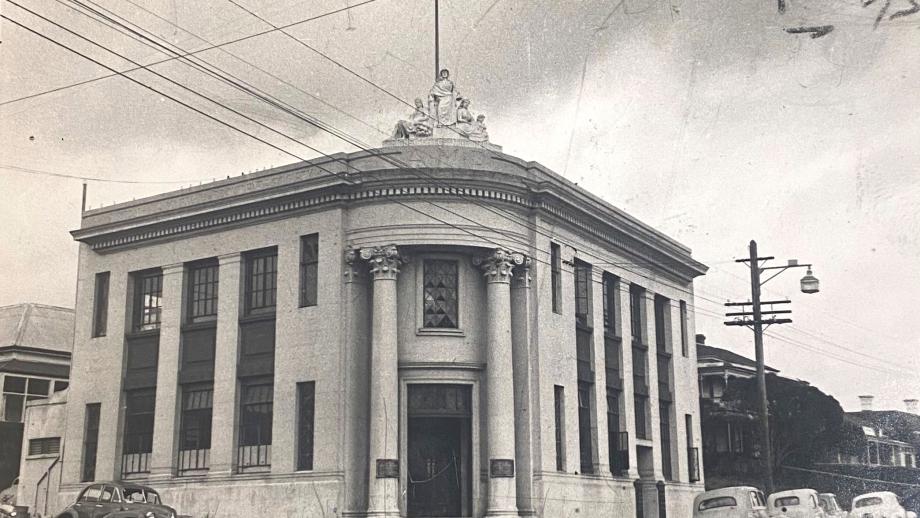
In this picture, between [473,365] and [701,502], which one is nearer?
[473,365]

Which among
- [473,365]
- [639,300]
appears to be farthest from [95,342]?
[639,300]

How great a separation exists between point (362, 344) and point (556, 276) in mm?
6855

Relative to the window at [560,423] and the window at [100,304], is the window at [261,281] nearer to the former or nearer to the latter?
the window at [100,304]

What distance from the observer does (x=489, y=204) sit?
31203 mm

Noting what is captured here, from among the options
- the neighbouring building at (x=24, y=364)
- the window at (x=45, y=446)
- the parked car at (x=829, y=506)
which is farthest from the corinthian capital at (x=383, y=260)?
the neighbouring building at (x=24, y=364)

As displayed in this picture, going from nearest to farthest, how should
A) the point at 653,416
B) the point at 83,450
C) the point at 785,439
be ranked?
the point at 83,450 → the point at 653,416 → the point at 785,439

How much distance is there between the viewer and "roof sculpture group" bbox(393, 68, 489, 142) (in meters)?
32.0

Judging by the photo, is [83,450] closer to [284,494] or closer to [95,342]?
[95,342]

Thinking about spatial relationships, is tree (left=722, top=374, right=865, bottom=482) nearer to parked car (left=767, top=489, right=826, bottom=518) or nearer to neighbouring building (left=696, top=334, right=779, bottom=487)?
neighbouring building (left=696, top=334, right=779, bottom=487)

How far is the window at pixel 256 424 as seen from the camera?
104ft

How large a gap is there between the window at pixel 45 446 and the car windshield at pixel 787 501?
23724 millimetres

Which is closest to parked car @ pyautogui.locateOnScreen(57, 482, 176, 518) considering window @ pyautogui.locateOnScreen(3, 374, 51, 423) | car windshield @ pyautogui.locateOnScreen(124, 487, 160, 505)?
car windshield @ pyautogui.locateOnScreen(124, 487, 160, 505)

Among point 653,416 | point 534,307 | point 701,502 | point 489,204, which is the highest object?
point 489,204

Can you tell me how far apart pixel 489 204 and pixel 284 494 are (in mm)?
10230
